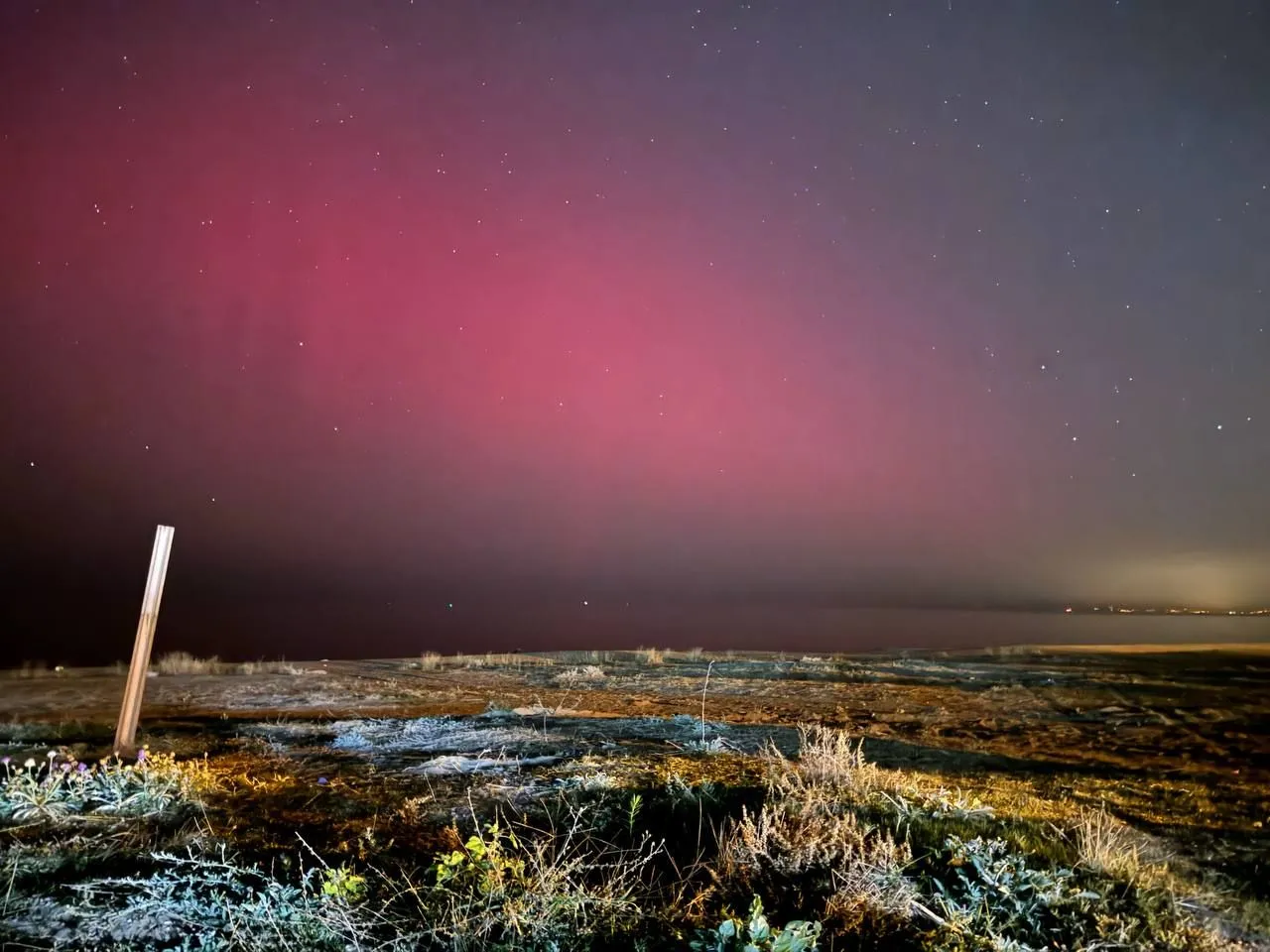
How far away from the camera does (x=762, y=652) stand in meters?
23.3

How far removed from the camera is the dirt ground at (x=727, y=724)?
6.66 metres

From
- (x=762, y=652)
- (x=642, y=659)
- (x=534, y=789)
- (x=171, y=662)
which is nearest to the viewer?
(x=534, y=789)

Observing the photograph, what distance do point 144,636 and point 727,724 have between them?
22.6ft

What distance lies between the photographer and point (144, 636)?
744 centimetres

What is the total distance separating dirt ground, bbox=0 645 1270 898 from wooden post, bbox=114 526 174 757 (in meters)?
0.63

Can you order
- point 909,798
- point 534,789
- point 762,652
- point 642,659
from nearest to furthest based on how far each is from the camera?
point 909,798
point 534,789
point 642,659
point 762,652

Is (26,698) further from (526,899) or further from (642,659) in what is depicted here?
(642,659)

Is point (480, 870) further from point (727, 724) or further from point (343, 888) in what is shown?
point (727, 724)

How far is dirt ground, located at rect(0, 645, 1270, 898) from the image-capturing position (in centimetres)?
666

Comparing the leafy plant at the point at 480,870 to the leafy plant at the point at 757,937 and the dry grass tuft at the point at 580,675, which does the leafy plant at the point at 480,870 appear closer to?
the leafy plant at the point at 757,937

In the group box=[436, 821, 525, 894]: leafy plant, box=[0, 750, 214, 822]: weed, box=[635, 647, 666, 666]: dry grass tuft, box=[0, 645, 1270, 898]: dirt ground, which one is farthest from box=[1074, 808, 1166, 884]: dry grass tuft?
box=[635, 647, 666, 666]: dry grass tuft

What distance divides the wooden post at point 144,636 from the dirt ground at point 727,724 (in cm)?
63

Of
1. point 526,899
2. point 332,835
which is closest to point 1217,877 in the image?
point 526,899

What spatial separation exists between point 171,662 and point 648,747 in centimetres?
1355
